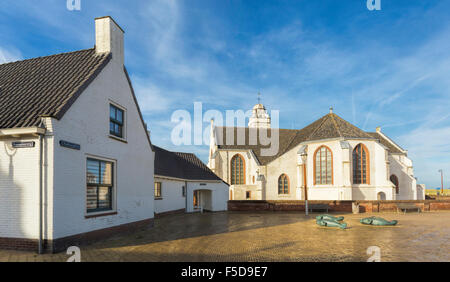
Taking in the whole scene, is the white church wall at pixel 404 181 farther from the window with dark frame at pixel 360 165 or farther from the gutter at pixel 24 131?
the gutter at pixel 24 131

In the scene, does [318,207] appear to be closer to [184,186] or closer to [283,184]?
[184,186]

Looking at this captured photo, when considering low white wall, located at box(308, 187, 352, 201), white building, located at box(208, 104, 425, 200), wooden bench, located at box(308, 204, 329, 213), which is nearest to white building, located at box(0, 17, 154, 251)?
white building, located at box(208, 104, 425, 200)

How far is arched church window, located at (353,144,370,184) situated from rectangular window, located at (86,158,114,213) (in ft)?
92.3

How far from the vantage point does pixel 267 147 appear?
45469 mm

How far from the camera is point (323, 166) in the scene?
33.0 metres

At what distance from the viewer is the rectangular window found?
1091cm

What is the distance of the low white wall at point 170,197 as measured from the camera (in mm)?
20737

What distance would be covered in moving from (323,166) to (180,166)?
56.4 feet

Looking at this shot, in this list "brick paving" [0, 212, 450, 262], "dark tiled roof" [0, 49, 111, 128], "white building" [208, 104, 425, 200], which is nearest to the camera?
"brick paving" [0, 212, 450, 262]

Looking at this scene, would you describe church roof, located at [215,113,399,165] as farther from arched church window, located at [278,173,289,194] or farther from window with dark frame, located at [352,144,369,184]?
arched church window, located at [278,173,289,194]

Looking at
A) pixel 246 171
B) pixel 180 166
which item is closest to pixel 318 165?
pixel 246 171

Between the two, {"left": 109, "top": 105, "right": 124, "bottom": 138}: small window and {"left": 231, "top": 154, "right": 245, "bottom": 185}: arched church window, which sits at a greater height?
{"left": 109, "top": 105, "right": 124, "bottom": 138}: small window
